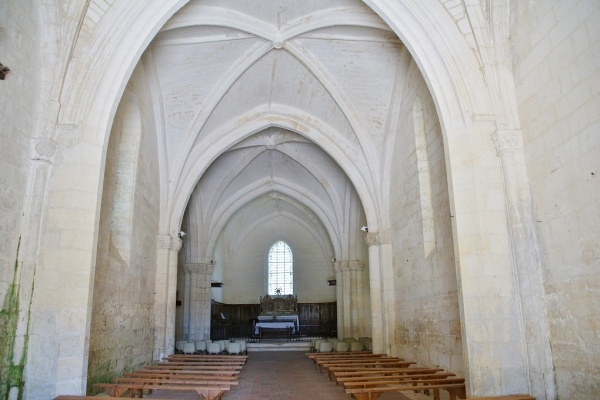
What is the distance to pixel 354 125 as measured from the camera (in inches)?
520

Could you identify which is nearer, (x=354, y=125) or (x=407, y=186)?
(x=407, y=186)

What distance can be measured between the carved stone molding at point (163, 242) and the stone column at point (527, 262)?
9082mm

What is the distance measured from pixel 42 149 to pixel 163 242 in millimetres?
6649

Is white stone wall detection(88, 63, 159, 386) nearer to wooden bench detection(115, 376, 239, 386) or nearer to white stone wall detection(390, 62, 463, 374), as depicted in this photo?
wooden bench detection(115, 376, 239, 386)

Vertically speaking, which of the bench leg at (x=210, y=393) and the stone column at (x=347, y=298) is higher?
the stone column at (x=347, y=298)

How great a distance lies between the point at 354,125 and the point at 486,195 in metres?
6.88

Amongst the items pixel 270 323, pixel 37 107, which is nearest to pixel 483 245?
pixel 37 107

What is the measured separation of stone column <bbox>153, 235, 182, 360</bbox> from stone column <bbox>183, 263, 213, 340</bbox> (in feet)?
21.6

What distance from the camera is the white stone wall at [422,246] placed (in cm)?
Answer: 873

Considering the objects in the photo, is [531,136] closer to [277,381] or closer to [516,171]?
[516,171]

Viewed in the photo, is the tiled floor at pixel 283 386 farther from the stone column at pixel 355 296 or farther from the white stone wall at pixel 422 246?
the stone column at pixel 355 296

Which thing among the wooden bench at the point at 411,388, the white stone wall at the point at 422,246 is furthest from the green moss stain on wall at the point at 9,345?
the white stone wall at the point at 422,246

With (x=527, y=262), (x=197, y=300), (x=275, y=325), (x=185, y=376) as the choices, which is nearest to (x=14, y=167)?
(x=185, y=376)

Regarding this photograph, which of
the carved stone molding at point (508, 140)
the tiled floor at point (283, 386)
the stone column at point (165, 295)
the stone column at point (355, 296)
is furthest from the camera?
the stone column at point (355, 296)
